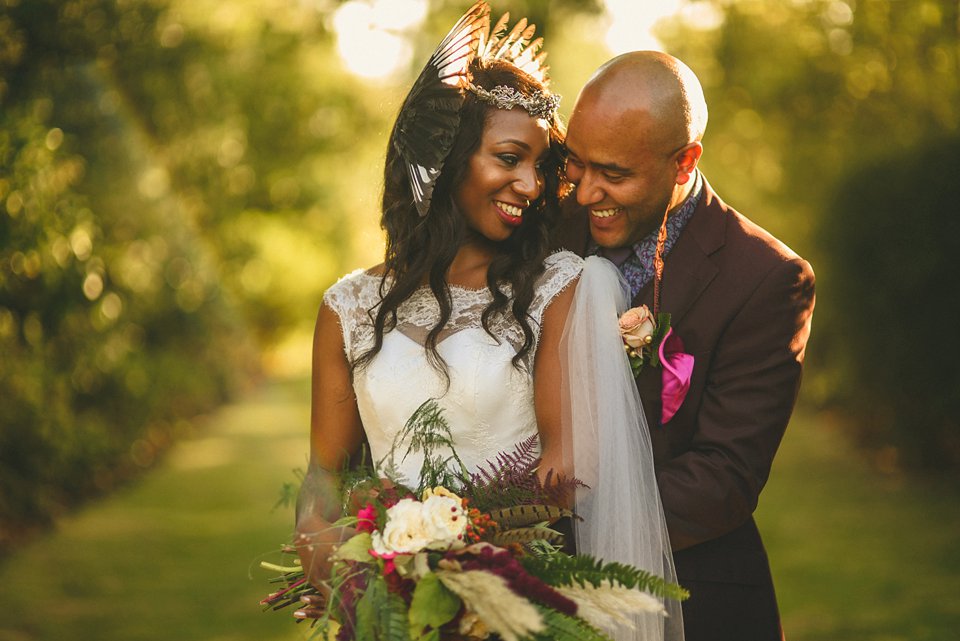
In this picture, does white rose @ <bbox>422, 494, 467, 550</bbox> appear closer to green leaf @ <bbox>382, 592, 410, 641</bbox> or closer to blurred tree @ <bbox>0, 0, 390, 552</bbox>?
green leaf @ <bbox>382, 592, 410, 641</bbox>

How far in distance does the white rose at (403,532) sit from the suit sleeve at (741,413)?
34.3 inches

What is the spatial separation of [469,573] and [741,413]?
3.62ft

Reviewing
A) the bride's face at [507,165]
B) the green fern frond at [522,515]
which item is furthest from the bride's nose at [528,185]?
the green fern frond at [522,515]

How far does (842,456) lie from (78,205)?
27.5 ft

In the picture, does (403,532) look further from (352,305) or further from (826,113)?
(826,113)

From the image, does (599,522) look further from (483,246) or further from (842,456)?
(842,456)

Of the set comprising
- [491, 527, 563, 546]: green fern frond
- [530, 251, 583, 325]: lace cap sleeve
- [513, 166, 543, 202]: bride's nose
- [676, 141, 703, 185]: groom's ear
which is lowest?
[491, 527, 563, 546]: green fern frond

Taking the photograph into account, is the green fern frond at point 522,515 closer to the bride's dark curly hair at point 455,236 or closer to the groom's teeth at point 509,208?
the bride's dark curly hair at point 455,236

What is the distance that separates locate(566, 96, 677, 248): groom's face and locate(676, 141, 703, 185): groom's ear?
25 mm

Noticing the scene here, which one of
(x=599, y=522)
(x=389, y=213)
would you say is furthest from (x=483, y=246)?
(x=599, y=522)

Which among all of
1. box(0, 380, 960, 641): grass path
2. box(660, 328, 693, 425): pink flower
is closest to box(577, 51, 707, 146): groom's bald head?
box(660, 328, 693, 425): pink flower

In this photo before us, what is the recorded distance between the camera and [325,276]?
90.5 feet

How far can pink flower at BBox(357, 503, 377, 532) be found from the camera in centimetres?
265

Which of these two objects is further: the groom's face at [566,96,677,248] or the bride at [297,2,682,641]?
the groom's face at [566,96,677,248]
